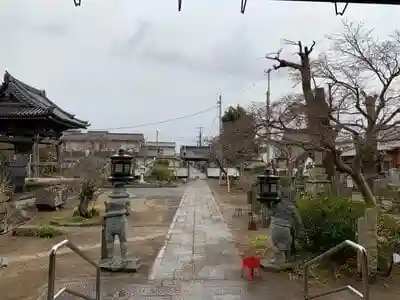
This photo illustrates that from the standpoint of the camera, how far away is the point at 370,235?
6391 mm

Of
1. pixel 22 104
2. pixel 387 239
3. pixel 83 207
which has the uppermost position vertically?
pixel 22 104

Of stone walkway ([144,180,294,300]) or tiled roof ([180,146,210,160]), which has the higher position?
tiled roof ([180,146,210,160])

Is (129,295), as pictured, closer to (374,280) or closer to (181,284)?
(181,284)

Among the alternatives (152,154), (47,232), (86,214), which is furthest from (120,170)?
(152,154)

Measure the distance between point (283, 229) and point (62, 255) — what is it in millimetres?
4301

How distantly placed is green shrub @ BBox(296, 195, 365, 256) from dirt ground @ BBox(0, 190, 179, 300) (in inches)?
114

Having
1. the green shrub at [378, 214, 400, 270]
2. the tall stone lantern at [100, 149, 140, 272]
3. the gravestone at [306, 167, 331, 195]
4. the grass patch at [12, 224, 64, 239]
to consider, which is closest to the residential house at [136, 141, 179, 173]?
the gravestone at [306, 167, 331, 195]

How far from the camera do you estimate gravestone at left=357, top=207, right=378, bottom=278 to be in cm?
634

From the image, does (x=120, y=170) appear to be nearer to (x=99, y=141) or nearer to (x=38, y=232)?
(x=38, y=232)

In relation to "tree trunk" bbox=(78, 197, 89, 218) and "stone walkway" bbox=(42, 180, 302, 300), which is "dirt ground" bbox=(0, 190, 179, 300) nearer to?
"stone walkway" bbox=(42, 180, 302, 300)

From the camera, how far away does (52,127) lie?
19562mm

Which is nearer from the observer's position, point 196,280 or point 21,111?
point 196,280

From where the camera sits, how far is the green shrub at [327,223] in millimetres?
7082

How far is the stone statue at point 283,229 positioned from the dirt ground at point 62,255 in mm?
2215
